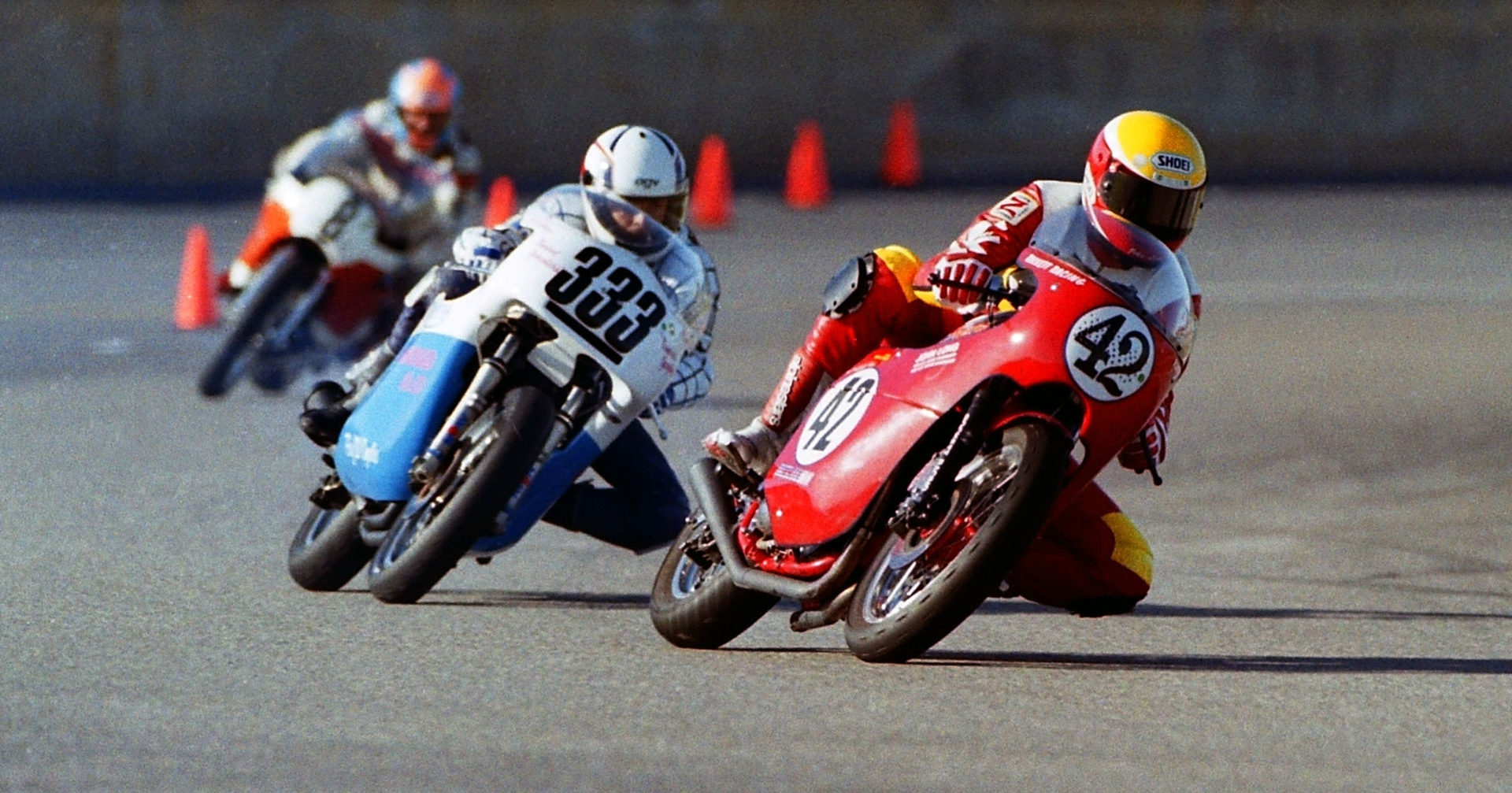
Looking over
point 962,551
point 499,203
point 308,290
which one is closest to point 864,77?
point 499,203

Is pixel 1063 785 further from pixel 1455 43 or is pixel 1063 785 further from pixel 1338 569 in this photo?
pixel 1455 43

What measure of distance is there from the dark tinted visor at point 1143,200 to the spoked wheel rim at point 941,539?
2.64 ft

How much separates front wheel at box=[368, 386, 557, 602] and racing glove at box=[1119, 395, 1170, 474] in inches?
58.2

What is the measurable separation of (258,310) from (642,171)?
444cm

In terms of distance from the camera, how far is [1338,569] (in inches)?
315

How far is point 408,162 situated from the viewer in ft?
41.4

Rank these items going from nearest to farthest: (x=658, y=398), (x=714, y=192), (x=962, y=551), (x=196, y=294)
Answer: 1. (x=962, y=551)
2. (x=658, y=398)
3. (x=196, y=294)
4. (x=714, y=192)

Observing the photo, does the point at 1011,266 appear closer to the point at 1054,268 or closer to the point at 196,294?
the point at 1054,268

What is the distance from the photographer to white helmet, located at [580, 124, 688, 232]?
25.3 feet

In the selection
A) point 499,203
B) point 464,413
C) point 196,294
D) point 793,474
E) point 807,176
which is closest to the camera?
point 793,474

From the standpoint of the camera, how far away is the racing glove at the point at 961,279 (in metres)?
6.03

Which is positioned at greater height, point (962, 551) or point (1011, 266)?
point (1011, 266)

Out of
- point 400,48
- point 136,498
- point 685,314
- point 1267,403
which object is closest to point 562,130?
point 400,48

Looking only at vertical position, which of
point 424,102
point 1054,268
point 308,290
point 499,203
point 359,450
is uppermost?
point 1054,268
